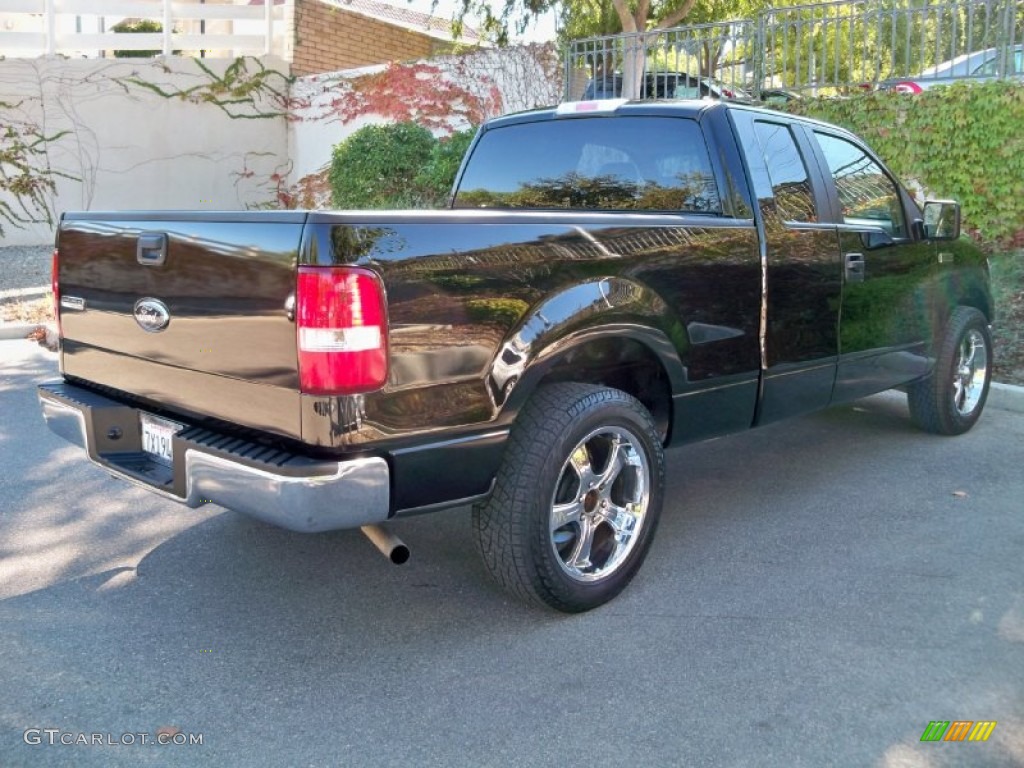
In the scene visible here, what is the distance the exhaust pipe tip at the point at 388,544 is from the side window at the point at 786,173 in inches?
93.2

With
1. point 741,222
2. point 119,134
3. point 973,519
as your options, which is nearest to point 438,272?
point 741,222

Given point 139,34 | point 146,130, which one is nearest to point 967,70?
point 146,130

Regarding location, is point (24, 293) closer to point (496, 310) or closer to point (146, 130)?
point (146, 130)

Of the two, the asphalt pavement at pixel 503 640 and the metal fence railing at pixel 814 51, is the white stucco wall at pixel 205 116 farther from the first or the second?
the asphalt pavement at pixel 503 640

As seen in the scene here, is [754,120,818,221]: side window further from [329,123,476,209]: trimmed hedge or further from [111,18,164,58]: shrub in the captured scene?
[111,18,164,58]: shrub

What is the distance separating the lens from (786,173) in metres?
4.66

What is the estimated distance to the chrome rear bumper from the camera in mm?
2951

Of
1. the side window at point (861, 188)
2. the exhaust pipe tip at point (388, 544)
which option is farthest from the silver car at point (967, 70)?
the exhaust pipe tip at point (388, 544)

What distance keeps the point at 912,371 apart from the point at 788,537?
1.64 m

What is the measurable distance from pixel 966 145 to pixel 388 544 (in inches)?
317

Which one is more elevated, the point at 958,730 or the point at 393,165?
the point at 393,165

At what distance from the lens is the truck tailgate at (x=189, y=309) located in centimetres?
304

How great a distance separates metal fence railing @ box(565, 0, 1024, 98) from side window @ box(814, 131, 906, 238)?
15.8ft

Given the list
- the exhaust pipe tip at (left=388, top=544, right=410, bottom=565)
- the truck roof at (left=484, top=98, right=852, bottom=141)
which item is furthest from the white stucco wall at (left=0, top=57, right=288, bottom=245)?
the exhaust pipe tip at (left=388, top=544, right=410, bottom=565)
